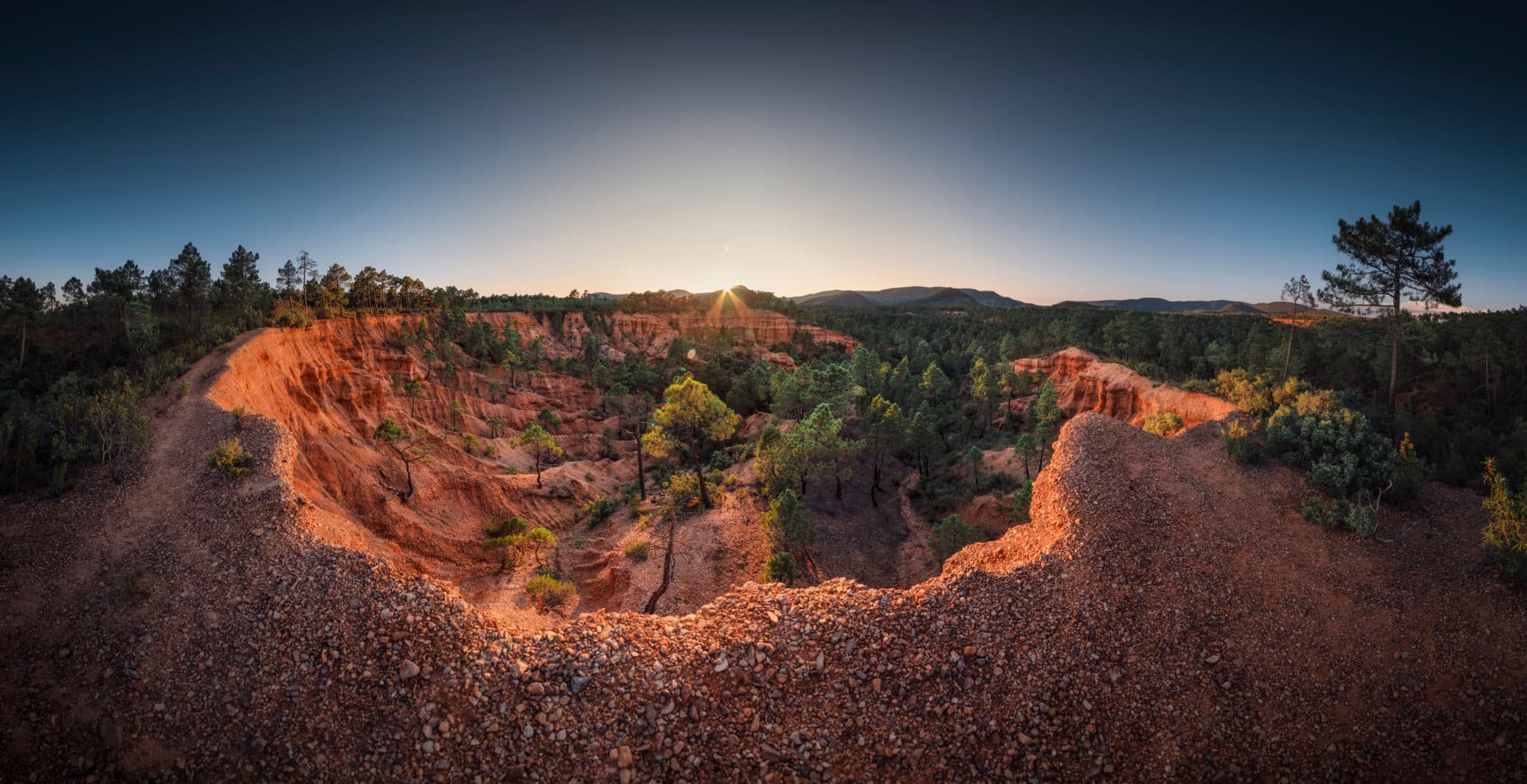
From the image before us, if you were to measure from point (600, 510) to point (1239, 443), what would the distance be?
26240 mm

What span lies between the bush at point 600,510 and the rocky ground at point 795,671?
16599 mm

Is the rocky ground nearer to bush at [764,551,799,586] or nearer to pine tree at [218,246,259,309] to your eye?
bush at [764,551,799,586]

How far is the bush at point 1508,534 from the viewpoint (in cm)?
897

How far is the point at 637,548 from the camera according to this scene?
19.7m

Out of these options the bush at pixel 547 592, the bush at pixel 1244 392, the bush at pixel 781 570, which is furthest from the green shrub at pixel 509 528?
the bush at pixel 1244 392

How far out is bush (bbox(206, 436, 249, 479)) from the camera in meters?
13.4

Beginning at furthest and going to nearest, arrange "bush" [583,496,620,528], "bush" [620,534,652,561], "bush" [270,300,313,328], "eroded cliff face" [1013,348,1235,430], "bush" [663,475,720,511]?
"bush" [270,300,313,328] → "eroded cliff face" [1013,348,1235,430] → "bush" [583,496,620,528] → "bush" [663,475,720,511] → "bush" [620,534,652,561]

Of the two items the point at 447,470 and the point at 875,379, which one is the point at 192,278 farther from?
the point at 875,379

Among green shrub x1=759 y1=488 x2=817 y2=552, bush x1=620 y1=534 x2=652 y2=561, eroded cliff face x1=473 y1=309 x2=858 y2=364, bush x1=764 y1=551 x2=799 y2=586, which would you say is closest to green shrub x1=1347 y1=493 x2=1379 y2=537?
bush x1=764 y1=551 x2=799 y2=586

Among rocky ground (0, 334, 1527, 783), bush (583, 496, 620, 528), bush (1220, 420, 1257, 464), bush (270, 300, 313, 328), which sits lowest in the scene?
bush (583, 496, 620, 528)

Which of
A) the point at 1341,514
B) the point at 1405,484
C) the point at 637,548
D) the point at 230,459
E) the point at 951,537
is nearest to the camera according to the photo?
the point at 1341,514

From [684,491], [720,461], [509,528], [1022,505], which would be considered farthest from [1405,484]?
[509,528]

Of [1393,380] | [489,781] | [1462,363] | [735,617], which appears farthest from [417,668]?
[1462,363]

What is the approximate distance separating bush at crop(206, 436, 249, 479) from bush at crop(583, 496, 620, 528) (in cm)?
1486
